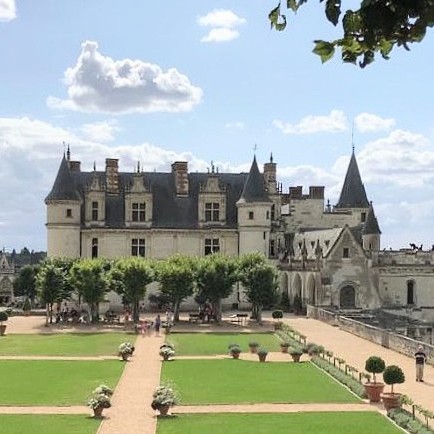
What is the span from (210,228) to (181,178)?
554 centimetres

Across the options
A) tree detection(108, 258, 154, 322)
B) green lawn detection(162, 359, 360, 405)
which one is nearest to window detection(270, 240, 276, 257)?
tree detection(108, 258, 154, 322)

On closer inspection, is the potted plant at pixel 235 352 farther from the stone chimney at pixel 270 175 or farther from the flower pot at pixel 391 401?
the stone chimney at pixel 270 175

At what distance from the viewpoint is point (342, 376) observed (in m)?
30.5

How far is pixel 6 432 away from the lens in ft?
69.8

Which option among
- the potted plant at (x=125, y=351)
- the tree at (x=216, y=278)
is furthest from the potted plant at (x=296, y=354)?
the tree at (x=216, y=278)

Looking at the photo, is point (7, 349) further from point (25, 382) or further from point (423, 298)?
point (423, 298)

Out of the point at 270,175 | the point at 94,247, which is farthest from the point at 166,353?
the point at 270,175

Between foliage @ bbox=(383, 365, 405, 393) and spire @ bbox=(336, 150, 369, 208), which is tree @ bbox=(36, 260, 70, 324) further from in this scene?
foliage @ bbox=(383, 365, 405, 393)

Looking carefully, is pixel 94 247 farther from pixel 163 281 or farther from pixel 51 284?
pixel 163 281

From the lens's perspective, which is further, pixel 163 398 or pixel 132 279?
pixel 132 279

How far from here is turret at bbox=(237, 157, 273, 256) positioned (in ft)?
227

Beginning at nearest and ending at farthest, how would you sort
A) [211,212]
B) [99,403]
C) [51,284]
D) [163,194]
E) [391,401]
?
[99,403] < [391,401] < [51,284] < [211,212] < [163,194]

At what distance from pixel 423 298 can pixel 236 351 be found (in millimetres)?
32404

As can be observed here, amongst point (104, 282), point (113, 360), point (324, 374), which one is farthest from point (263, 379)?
point (104, 282)
